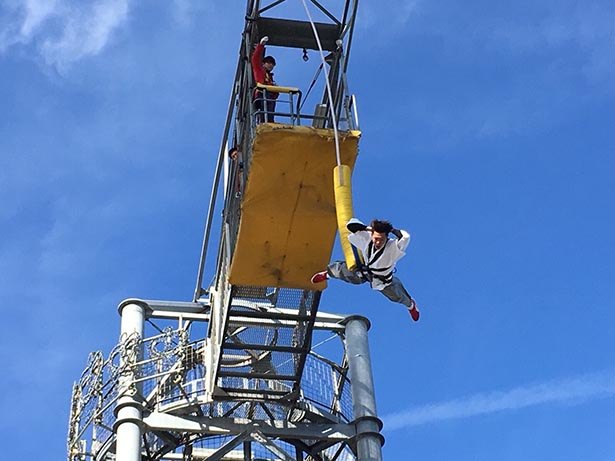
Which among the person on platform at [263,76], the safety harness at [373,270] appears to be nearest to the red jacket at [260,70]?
the person on platform at [263,76]

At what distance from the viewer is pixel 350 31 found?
18.7 metres

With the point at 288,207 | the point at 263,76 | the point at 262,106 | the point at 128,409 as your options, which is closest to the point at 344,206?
the point at 288,207

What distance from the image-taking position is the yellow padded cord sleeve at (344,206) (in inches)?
566

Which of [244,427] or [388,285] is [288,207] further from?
[244,427]

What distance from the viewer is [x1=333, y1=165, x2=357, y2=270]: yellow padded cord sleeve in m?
14.4

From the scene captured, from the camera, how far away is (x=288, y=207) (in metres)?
17.4

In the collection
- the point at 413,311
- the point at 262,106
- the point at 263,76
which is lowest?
the point at 413,311

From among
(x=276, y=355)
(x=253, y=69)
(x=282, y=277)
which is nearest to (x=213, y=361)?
(x=276, y=355)

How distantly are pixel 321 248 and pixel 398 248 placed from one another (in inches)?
140

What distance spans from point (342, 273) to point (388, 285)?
2.10 ft

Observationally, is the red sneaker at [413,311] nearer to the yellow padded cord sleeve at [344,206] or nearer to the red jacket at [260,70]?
the yellow padded cord sleeve at [344,206]

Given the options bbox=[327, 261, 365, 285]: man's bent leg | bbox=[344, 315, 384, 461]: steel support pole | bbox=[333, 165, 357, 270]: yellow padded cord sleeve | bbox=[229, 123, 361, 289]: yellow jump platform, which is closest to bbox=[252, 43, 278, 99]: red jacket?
bbox=[229, 123, 361, 289]: yellow jump platform

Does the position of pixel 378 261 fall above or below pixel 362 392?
below

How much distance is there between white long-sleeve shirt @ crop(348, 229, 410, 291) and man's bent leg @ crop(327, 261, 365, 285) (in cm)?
37
